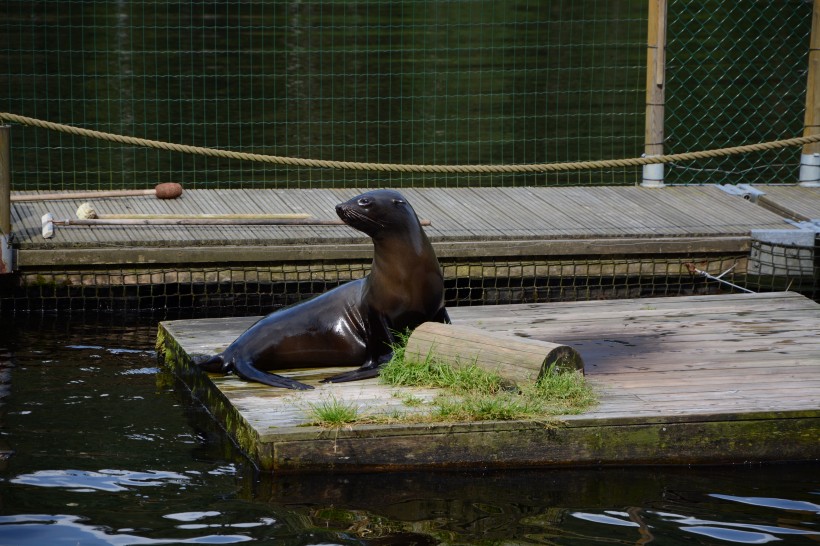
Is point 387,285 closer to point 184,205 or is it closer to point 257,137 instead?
point 184,205

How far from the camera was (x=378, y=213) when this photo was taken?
5742mm

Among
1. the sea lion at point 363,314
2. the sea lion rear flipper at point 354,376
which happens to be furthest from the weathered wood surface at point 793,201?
the sea lion rear flipper at point 354,376

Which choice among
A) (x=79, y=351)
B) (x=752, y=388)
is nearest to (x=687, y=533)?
(x=752, y=388)

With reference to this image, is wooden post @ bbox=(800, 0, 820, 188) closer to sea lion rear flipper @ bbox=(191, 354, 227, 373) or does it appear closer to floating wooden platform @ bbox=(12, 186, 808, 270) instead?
floating wooden platform @ bbox=(12, 186, 808, 270)

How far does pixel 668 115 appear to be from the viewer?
1536 cm

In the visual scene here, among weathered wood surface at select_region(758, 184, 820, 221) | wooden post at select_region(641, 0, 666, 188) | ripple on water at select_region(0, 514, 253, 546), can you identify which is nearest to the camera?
ripple on water at select_region(0, 514, 253, 546)

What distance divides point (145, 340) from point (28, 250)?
879 millimetres

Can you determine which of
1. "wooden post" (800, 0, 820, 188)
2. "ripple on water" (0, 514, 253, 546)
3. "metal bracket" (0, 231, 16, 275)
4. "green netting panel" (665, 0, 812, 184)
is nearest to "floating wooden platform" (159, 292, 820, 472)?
"ripple on water" (0, 514, 253, 546)

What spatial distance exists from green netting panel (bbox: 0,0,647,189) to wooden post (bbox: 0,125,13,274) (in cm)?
410

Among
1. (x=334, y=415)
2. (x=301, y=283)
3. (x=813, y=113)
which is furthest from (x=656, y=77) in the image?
(x=334, y=415)

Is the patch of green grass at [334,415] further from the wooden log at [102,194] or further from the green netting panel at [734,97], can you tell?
the green netting panel at [734,97]

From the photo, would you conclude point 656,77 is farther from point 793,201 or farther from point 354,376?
point 354,376

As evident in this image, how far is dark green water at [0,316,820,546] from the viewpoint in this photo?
452 cm

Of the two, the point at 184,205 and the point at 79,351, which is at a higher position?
the point at 184,205
